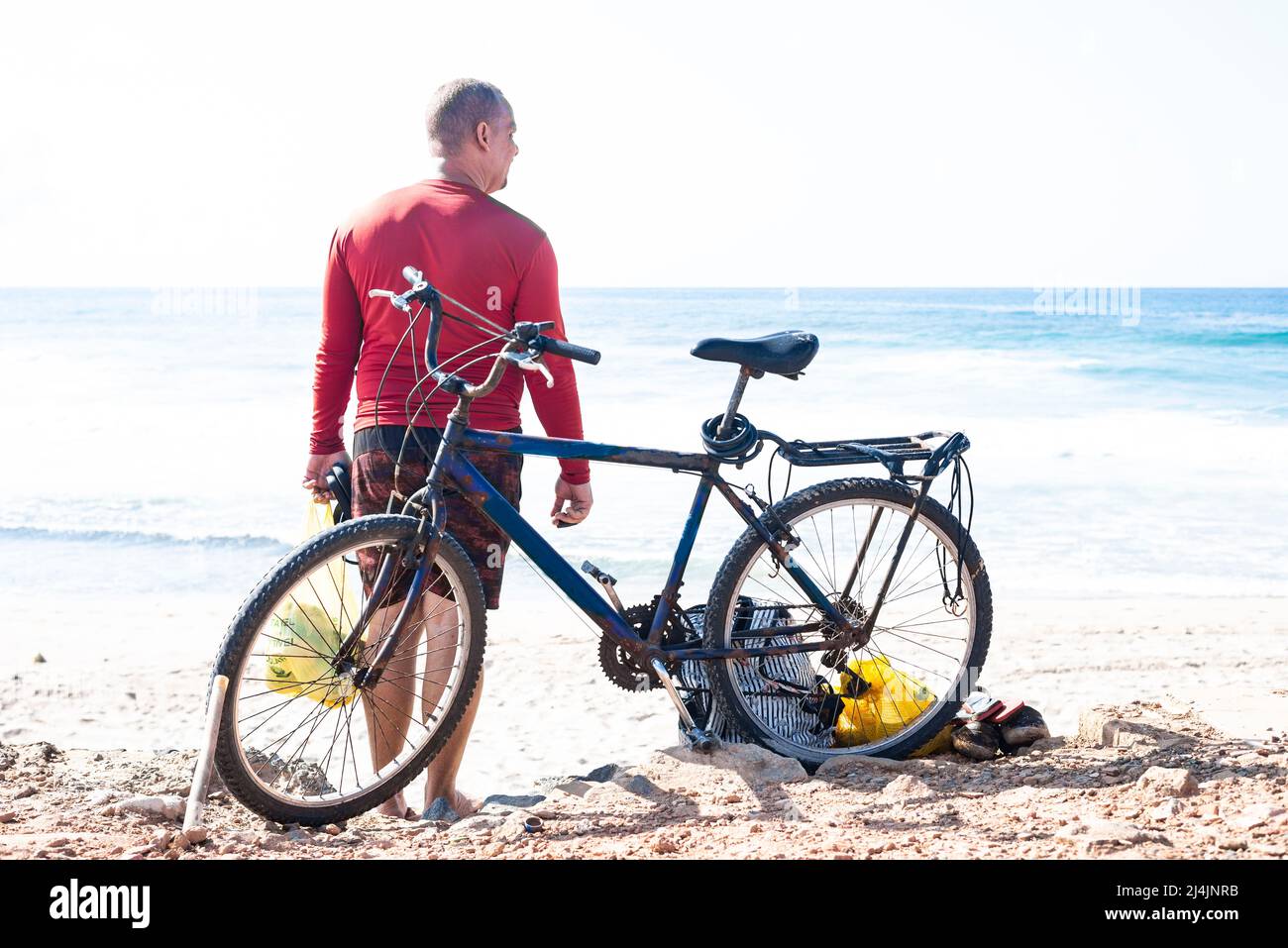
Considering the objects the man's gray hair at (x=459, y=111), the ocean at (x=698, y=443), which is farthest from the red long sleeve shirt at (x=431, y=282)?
the ocean at (x=698, y=443)

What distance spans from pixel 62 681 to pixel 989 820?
498 centimetres

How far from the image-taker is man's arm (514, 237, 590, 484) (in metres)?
3.26

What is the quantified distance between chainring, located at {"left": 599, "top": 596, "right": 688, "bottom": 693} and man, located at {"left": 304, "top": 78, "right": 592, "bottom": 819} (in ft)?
1.27

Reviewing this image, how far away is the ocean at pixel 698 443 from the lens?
906 centimetres

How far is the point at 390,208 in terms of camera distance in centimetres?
319

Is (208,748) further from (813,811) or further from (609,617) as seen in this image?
(813,811)

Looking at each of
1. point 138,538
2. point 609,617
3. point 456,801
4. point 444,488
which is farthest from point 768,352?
point 138,538

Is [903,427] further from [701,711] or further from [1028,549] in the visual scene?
[701,711]

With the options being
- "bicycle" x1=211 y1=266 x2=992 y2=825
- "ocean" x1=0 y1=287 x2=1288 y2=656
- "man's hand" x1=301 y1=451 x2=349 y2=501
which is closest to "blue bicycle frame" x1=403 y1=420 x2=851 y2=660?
"bicycle" x1=211 y1=266 x2=992 y2=825

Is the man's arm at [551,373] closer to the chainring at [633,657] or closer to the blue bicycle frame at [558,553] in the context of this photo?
the blue bicycle frame at [558,553]

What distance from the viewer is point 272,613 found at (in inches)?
111

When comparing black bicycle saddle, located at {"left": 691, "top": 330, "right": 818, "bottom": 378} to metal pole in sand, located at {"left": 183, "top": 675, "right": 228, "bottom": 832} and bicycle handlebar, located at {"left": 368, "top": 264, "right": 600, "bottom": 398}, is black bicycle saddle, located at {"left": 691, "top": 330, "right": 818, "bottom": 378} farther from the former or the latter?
metal pole in sand, located at {"left": 183, "top": 675, "right": 228, "bottom": 832}

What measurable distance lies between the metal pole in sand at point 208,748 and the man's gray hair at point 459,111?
1.63 meters

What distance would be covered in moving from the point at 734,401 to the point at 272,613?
1415 millimetres
